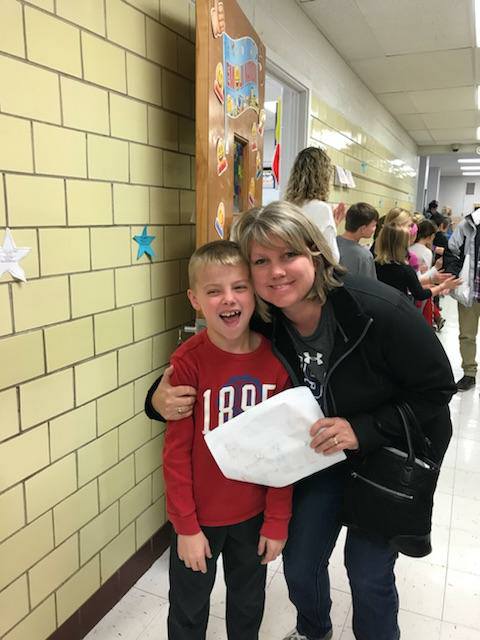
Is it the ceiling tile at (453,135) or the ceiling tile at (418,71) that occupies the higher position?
the ceiling tile at (453,135)

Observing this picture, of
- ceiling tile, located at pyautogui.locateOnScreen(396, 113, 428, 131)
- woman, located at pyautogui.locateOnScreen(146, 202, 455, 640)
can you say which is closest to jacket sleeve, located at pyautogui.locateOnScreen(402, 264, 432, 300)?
woman, located at pyautogui.locateOnScreen(146, 202, 455, 640)

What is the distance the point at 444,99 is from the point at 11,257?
6557 millimetres

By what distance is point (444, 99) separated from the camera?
644 centimetres

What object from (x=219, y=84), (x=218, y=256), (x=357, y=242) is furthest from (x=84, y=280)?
(x=357, y=242)

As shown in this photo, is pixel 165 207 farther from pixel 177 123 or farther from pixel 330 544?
pixel 330 544

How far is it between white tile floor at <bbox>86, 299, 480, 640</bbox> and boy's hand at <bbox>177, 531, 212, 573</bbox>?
25.4 inches

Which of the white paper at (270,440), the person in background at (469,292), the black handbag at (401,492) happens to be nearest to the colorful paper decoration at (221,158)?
the white paper at (270,440)

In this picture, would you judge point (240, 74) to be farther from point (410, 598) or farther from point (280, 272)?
point (410, 598)

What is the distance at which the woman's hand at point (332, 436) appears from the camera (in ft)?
4.12

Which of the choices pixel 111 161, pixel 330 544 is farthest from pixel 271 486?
pixel 111 161

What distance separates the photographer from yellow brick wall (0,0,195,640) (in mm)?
1374

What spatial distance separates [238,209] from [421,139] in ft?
27.5

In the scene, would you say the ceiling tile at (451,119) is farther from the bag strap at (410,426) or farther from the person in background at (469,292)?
the bag strap at (410,426)

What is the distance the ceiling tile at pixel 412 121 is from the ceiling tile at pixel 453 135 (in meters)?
0.46
